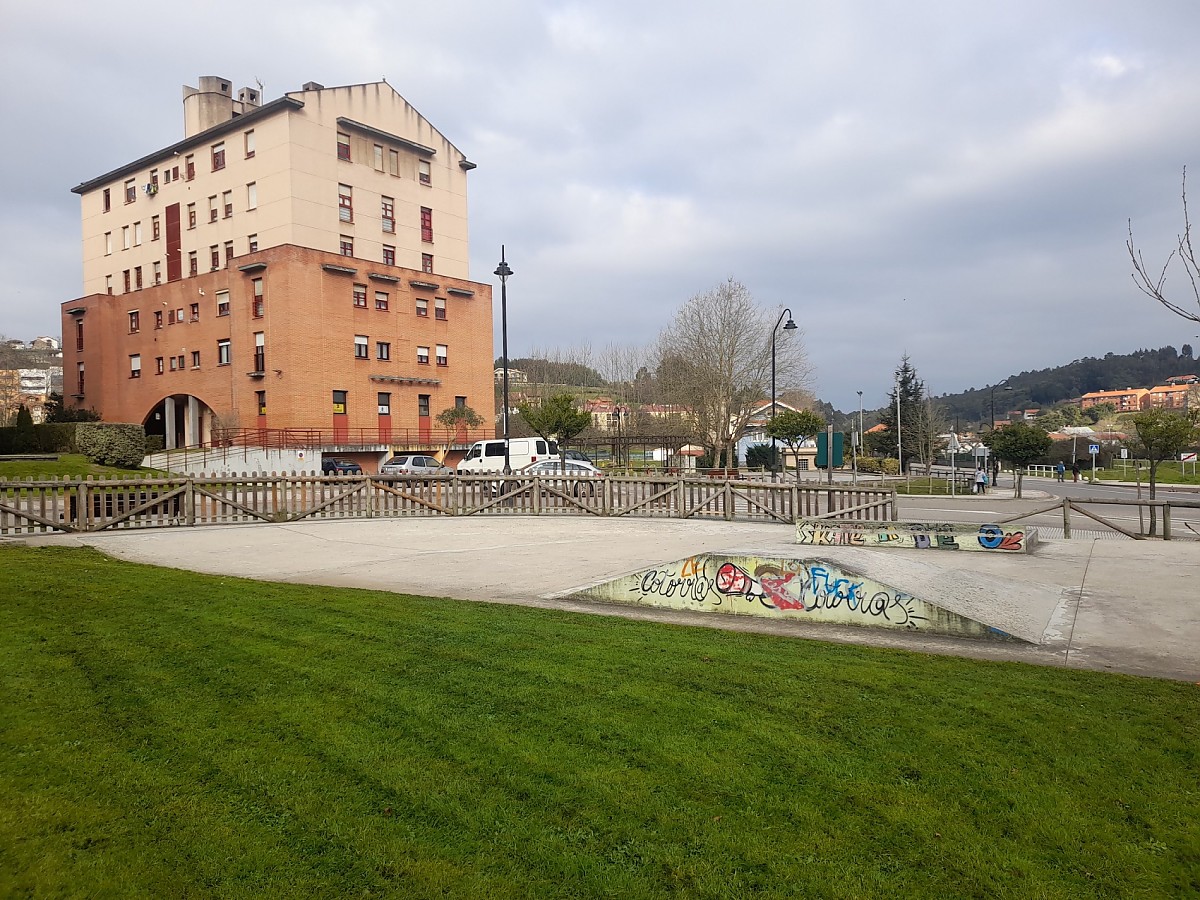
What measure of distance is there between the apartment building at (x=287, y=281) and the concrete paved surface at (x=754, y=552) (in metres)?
29.3

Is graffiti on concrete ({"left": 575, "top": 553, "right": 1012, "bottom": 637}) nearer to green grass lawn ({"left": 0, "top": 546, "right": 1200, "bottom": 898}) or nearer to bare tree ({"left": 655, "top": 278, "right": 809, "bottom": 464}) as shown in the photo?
green grass lawn ({"left": 0, "top": 546, "right": 1200, "bottom": 898})

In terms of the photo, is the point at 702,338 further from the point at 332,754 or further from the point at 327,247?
the point at 332,754

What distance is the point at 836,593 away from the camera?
8.73 metres

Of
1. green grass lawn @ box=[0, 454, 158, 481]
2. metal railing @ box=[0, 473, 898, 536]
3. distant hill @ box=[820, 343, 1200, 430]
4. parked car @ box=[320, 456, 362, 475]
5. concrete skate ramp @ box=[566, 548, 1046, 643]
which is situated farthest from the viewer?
distant hill @ box=[820, 343, 1200, 430]

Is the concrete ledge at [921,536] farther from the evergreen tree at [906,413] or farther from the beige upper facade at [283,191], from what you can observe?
the evergreen tree at [906,413]

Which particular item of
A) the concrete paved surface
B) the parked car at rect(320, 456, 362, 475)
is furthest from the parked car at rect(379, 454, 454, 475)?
the concrete paved surface

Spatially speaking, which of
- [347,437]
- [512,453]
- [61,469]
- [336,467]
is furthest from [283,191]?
[512,453]

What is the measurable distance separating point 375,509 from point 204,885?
18.5 m

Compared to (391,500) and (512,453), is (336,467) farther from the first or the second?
(391,500)

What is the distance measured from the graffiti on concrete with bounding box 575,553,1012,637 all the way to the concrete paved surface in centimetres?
25

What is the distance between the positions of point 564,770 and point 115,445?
120ft

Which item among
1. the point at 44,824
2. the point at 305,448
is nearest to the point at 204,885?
the point at 44,824

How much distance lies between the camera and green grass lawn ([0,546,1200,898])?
316 cm

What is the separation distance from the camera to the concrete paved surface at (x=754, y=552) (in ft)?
25.5
